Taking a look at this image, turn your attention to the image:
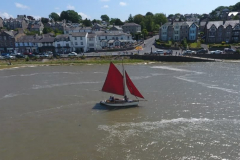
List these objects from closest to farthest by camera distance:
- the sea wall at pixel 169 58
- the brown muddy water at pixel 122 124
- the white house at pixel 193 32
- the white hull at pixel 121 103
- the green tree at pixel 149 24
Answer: the brown muddy water at pixel 122 124, the white hull at pixel 121 103, the sea wall at pixel 169 58, the white house at pixel 193 32, the green tree at pixel 149 24

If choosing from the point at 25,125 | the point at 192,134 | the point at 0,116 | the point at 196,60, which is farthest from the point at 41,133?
the point at 196,60

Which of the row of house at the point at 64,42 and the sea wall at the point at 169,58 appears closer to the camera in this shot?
the sea wall at the point at 169,58

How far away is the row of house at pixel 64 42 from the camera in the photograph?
6869 cm

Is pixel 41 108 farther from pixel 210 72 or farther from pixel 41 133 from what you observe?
pixel 210 72

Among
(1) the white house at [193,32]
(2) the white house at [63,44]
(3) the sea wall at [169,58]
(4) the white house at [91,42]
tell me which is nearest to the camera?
(3) the sea wall at [169,58]

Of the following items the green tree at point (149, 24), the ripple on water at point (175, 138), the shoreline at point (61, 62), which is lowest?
the ripple on water at point (175, 138)

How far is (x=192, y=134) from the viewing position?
1688 centimetres

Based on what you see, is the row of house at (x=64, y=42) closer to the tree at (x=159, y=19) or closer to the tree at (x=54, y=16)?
the tree at (x=159, y=19)

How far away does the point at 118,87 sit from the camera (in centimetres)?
2375

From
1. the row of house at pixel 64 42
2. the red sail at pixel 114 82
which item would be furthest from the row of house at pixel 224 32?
the red sail at pixel 114 82

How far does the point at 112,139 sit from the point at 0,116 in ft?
38.9

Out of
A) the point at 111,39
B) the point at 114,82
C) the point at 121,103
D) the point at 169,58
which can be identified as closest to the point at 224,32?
the point at 169,58

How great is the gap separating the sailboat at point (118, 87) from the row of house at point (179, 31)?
58.5 metres

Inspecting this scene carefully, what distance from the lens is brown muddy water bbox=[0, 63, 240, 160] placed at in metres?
15.0
